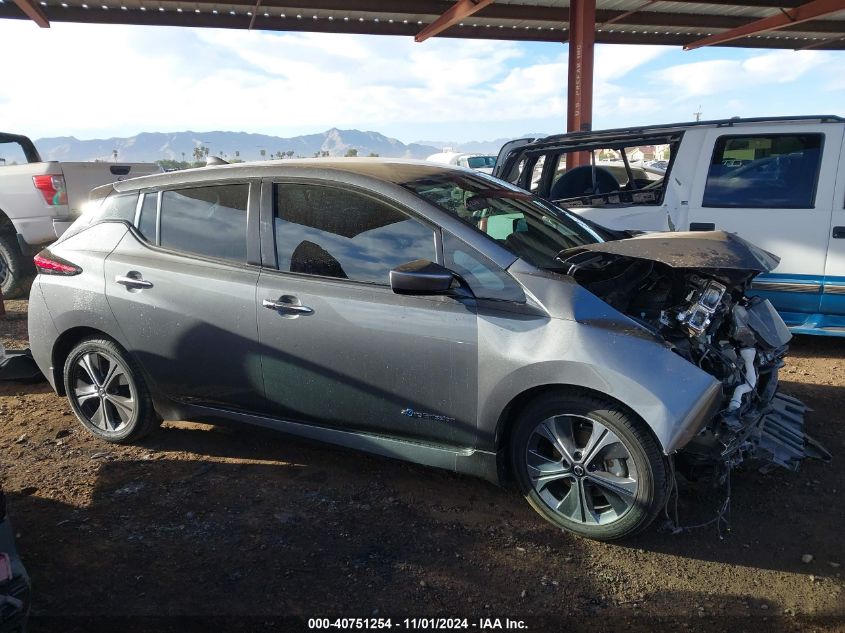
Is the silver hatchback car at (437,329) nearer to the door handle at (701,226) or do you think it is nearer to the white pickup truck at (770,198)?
the white pickup truck at (770,198)

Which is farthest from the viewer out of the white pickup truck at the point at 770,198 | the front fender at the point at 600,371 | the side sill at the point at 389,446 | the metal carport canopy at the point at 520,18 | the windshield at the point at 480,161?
the windshield at the point at 480,161

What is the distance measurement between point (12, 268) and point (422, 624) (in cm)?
819

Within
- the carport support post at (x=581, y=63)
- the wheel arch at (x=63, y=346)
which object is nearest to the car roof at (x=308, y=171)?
the wheel arch at (x=63, y=346)

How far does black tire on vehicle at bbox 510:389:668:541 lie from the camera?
9.00 feet

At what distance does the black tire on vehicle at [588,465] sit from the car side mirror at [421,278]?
681 mm

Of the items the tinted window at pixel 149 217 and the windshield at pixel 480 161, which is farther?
the windshield at pixel 480 161

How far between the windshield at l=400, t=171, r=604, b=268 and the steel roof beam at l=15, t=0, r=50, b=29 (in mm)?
12103

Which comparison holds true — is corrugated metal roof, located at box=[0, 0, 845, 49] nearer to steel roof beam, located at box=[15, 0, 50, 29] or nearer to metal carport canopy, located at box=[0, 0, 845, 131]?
metal carport canopy, located at box=[0, 0, 845, 131]

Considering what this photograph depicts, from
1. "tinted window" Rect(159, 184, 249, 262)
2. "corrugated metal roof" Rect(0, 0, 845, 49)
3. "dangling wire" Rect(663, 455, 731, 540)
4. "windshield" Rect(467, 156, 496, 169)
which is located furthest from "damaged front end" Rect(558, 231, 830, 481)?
"windshield" Rect(467, 156, 496, 169)

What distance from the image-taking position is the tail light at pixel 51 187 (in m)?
7.86

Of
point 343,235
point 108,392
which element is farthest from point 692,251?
point 108,392

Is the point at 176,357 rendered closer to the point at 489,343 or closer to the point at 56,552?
the point at 56,552

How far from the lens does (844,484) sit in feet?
11.2

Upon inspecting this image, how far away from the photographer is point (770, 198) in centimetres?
551
